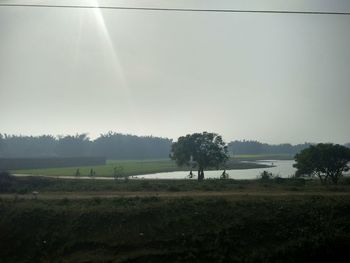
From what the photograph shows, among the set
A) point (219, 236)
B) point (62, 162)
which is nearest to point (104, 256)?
point (219, 236)

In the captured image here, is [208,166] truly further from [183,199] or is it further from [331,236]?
[331,236]

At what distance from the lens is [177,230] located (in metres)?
18.5

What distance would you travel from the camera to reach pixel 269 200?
21625 mm

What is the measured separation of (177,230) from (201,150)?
24.2 m

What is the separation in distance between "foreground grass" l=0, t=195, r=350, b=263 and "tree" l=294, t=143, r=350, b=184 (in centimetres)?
1429

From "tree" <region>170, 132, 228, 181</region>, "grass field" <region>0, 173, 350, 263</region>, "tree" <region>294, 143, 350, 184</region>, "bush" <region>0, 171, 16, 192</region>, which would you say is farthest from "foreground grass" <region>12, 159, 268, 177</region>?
"grass field" <region>0, 173, 350, 263</region>

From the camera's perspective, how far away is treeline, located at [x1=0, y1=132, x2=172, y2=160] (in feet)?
411

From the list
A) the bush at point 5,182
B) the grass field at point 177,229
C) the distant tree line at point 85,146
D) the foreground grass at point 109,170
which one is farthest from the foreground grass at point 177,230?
the distant tree line at point 85,146

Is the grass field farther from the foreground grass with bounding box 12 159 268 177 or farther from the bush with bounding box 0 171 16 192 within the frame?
the foreground grass with bounding box 12 159 268 177

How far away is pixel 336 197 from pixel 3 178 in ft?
88.9

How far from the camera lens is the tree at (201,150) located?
4241 cm

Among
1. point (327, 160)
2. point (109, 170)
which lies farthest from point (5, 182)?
point (109, 170)

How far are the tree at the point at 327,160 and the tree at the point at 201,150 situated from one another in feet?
31.5

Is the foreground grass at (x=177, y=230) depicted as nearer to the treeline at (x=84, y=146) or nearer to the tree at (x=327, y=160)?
the tree at (x=327, y=160)
